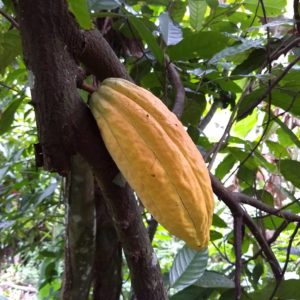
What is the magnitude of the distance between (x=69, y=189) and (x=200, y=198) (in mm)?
405

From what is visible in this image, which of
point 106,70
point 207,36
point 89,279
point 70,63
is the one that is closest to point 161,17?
point 207,36

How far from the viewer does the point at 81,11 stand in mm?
491

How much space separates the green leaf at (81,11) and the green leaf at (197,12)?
1.55 ft

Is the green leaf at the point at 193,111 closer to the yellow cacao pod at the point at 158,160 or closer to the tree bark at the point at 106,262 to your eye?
the tree bark at the point at 106,262

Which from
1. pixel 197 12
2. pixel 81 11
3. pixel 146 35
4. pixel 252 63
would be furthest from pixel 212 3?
pixel 81 11

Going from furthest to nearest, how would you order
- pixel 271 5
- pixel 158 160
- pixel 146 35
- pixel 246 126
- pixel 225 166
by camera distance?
pixel 246 126
pixel 225 166
pixel 271 5
pixel 146 35
pixel 158 160

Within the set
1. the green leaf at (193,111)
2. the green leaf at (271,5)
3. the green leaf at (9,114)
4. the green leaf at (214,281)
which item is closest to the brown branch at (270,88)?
the green leaf at (193,111)

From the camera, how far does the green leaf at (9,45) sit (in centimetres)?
84

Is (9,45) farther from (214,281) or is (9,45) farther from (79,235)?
(214,281)

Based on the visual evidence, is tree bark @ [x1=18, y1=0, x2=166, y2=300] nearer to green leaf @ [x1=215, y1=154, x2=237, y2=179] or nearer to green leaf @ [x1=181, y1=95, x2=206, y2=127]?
green leaf @ [x1=181, y1=95, x2=206, y2=127]

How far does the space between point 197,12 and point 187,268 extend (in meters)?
0.53

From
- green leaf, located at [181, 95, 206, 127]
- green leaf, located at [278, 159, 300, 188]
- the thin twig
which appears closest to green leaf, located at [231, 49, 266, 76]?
green leaf, located at [181, 95, 206, 127]

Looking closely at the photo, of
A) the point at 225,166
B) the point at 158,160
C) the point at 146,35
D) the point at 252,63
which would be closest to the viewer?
the point at 158,160

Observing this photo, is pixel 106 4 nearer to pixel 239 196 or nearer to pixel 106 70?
pixel 106 70
